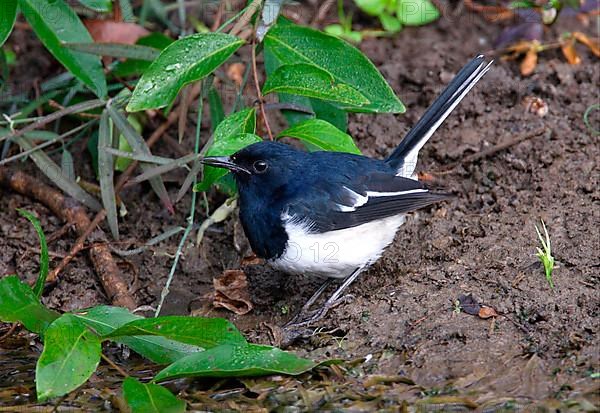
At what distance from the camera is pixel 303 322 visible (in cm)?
453

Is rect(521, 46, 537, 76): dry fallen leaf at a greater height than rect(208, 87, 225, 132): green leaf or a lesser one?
greater

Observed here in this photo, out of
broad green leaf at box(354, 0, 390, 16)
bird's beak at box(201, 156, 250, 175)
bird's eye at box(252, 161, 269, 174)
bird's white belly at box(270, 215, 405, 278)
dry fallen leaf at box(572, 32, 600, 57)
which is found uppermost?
broad green leaf at box(354, 0, 390, 16)

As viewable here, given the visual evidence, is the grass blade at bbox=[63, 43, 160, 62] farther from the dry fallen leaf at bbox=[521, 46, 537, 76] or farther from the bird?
the dry fallen leaf at bbox=[521, 46, 537, 76]

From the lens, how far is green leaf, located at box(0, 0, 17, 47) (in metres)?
4.85

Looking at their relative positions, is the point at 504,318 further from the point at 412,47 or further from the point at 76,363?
the point at 412,47

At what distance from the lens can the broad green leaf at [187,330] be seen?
151 inches

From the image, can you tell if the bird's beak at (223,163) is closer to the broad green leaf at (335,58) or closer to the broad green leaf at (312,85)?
the broad green leaf at (312,85)

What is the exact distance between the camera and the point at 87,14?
618 centimetres

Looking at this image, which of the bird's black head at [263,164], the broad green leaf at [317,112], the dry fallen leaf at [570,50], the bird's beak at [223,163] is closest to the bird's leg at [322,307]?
the bird's black head at [263,164]

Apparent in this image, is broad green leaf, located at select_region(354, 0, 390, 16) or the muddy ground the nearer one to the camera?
the muddy ground

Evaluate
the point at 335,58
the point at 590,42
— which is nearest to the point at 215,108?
the point at 335,58

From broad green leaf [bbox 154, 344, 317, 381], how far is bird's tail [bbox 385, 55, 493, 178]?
4.87 feet

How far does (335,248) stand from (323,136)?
55 centimetres

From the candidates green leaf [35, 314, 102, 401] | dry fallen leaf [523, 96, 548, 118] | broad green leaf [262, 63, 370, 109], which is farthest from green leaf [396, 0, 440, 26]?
green leaf [35, 314, 102, 401]
